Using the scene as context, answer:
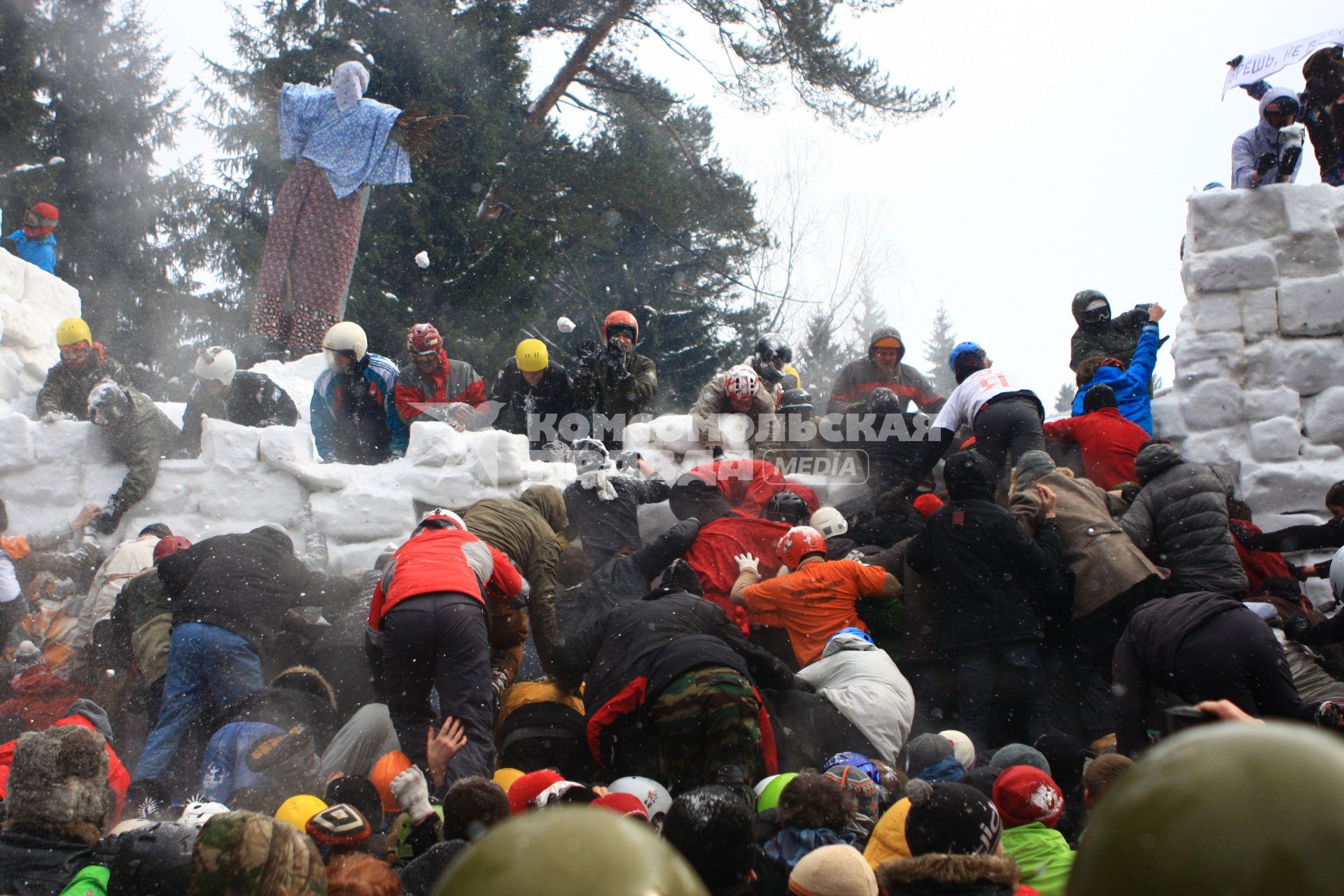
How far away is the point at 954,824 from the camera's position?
7.63 ft

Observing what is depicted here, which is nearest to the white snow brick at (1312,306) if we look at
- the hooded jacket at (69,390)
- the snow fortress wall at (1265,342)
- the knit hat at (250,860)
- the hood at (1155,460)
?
the snow fortress wall at (1265,342)

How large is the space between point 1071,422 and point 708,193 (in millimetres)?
8767

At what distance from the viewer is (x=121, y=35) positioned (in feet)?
54.3

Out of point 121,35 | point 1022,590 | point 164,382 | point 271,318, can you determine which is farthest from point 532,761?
point 121,35

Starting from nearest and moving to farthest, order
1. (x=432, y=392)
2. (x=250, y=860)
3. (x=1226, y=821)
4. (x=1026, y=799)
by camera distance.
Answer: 1. (x=1226, y=821)
2. (x=250, y=860)
3. (x=1026, y=799)
4. (x=432, y=392)

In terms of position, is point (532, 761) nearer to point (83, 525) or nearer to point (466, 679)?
point (466, 679)

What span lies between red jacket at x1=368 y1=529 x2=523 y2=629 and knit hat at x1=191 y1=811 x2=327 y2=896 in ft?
5.81

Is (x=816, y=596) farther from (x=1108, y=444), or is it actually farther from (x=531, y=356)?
(x=531, y=356)

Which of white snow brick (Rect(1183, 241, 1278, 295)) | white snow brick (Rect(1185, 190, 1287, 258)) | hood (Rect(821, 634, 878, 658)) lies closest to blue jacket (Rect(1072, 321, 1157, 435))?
white snow brick (Rect(1183, 241, 1278, 295))

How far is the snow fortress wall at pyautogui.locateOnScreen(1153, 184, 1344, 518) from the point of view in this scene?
625cm

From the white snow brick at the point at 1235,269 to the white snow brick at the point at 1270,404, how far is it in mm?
722

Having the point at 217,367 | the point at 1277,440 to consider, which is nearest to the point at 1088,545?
the point at 1277,440

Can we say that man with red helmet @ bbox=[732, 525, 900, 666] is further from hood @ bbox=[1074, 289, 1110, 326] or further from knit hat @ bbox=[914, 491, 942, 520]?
hood @ bbox=[1074, 289, 1110, 326]

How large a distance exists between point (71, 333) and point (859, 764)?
252 inches
